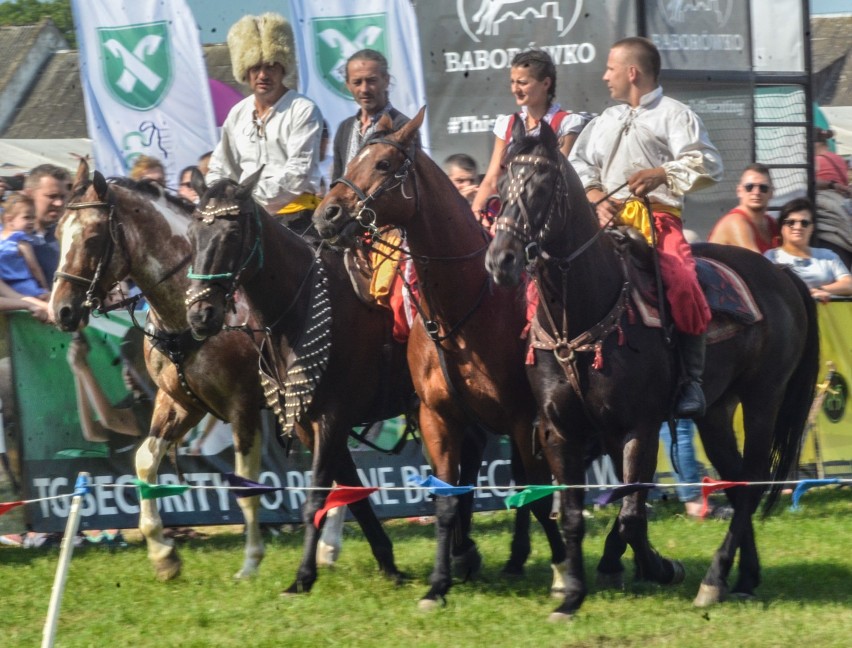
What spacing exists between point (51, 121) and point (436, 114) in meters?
31.0

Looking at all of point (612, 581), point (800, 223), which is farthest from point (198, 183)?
point (800, 223)

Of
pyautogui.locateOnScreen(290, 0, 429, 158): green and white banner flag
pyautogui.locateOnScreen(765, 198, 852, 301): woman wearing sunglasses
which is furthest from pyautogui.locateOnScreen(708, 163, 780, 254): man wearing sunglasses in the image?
pyautogui.locateOnScreen(290, 0, 429, 158): green and white banner flag

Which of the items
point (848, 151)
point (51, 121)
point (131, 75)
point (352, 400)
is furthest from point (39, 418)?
point (51, 121)

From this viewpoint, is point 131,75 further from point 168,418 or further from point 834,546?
point 834,546

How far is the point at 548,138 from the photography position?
6293 millimetres

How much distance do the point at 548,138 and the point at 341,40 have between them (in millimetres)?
5748

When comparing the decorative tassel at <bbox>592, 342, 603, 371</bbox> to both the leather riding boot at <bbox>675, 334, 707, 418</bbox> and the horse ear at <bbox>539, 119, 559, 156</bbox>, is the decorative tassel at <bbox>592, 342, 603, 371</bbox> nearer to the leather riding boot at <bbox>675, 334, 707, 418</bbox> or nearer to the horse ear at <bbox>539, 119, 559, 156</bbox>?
the leather riding boot at <bbox>675, 334, 707, 418</bbox>

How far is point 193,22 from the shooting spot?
11.7 meters

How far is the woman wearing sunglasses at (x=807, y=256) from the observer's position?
34.2 feet

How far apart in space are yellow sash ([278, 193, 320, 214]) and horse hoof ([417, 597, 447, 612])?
2631mm

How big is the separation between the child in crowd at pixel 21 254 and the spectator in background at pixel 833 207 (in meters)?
6.34

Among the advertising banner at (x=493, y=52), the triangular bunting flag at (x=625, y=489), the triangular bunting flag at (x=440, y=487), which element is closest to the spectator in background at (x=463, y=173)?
the advertising banner at (x=493, y=52)

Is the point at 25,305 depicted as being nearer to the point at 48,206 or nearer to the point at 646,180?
the point at 48,206

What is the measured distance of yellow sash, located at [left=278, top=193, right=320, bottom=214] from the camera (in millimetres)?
8219
